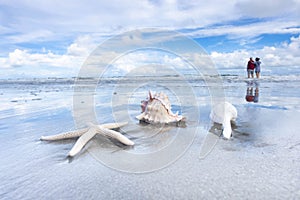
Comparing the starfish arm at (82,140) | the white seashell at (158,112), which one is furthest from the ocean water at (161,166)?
the white seashell at (158,112)

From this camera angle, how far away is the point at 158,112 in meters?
5.25

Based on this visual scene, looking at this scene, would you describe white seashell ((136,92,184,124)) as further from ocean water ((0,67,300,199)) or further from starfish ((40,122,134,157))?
starfish ((40,122,134,157))

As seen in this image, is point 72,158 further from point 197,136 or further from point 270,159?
point 270,159

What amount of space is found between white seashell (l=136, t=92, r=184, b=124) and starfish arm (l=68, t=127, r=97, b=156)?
65.7 inches

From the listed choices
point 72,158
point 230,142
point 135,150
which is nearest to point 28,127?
point 72,158

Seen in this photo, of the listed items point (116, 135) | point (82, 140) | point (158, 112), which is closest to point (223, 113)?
point (158, 112)

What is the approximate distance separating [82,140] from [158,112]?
6.73 feet

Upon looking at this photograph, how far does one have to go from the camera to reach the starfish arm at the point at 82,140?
10.9ft

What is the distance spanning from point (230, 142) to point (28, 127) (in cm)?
422

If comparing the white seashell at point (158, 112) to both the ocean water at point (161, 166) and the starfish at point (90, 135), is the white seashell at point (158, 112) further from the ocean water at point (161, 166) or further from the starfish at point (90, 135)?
the starfish at point (90, 135)

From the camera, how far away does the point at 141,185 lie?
8.19ft

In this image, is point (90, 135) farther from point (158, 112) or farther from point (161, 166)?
point (158, 112)

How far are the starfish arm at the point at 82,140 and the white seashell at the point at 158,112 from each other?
1.67 metres

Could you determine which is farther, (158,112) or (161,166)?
(158,112)
